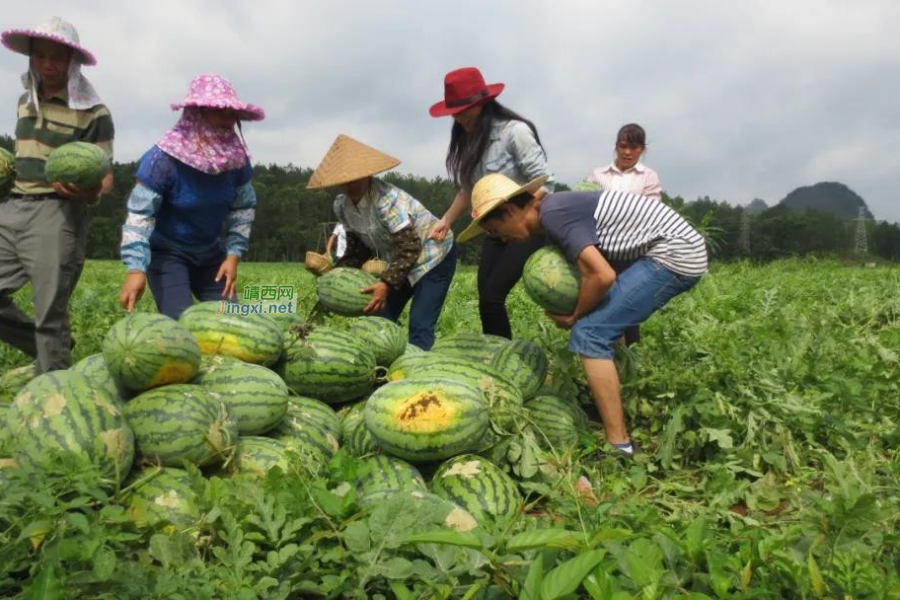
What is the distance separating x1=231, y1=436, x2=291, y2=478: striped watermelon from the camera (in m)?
2.50

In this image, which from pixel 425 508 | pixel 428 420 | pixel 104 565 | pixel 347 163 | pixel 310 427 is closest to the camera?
pixel 104 565

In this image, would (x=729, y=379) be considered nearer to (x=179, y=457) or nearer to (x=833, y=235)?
(x=179, y=457)

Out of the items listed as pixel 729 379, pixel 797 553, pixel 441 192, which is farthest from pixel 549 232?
pixel 441 192

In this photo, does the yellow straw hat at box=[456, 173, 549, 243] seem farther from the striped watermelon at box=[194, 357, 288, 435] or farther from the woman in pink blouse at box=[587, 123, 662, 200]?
the woman in pink blouse at box=[587, 123, 662, 200]

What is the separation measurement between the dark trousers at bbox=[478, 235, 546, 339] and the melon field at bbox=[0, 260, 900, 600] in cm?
40

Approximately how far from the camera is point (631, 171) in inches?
243

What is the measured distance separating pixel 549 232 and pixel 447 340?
2.85ft

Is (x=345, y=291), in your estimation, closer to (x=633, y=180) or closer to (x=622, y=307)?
(x=622, y=307)

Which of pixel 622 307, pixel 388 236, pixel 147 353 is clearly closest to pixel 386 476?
pixel 147 353

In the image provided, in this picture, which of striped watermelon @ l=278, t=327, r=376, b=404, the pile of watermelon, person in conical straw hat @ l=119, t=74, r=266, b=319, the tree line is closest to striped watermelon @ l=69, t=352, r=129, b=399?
the pile of watermelon

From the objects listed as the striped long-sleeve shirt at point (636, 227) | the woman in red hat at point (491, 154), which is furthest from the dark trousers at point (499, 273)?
the striped long-sleeve shirt at point (636, 227)

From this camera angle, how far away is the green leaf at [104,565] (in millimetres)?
1562

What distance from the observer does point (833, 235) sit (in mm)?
65188

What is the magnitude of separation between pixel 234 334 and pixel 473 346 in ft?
4.14
